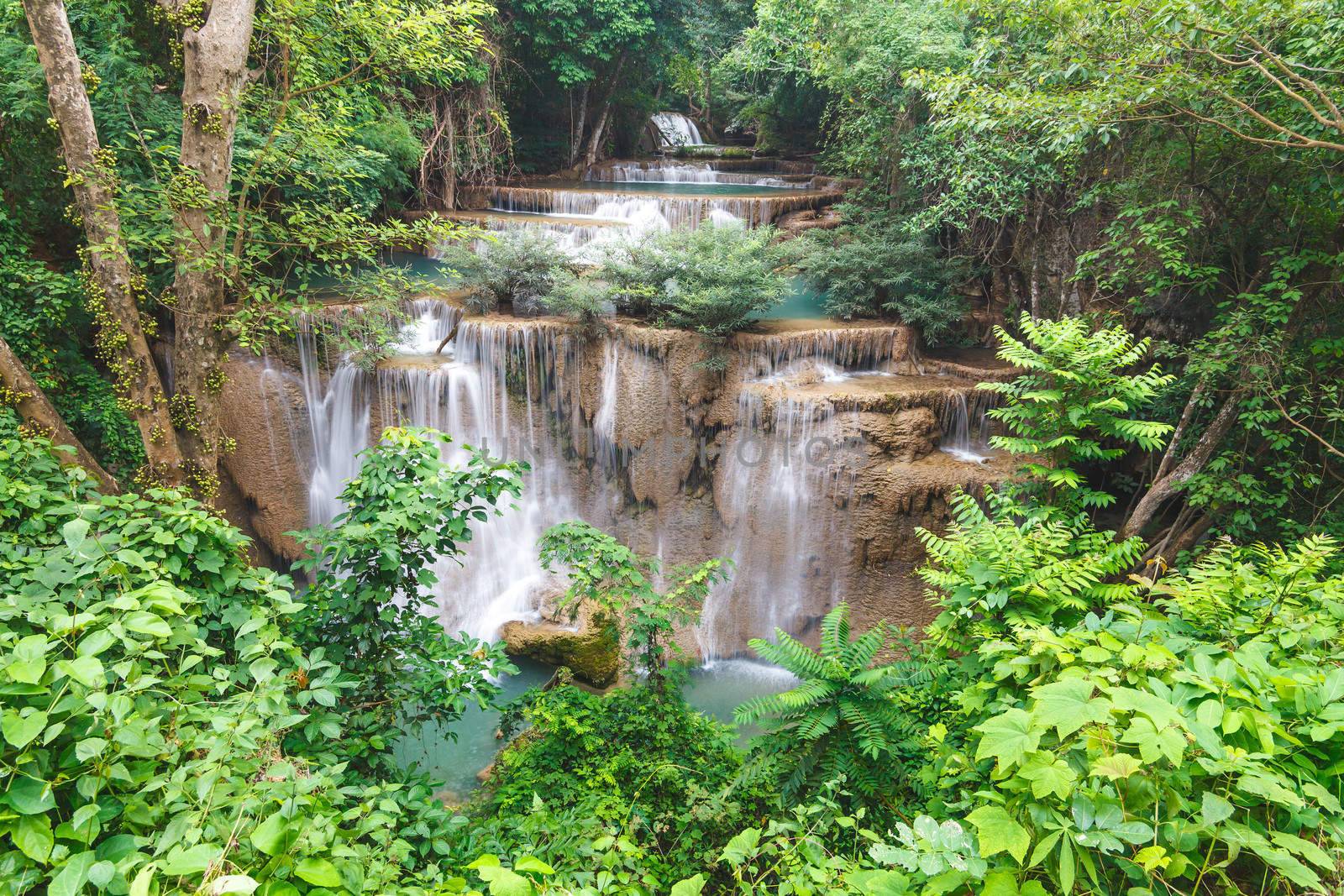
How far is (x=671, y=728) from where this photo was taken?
16.8ft

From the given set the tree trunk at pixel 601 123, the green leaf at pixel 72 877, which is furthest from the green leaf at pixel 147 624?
the tree trunk at pixel 601 123

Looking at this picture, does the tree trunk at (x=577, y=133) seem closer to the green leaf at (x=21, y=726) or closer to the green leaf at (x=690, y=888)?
the green leaf at (x=21, y=726)

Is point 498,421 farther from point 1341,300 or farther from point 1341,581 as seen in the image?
point 1341,300

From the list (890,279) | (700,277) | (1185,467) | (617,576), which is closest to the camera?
(617,576)

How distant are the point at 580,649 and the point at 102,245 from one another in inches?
246

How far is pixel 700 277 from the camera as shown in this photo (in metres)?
8.98

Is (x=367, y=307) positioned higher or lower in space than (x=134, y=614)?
higher

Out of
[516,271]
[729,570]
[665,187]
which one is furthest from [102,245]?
[665,187]

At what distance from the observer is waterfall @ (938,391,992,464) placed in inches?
344

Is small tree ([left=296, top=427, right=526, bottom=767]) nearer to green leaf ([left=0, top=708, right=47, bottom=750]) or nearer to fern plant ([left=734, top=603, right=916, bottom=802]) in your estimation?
fern plant ([left=734, top=603, right=916, bottom=802])

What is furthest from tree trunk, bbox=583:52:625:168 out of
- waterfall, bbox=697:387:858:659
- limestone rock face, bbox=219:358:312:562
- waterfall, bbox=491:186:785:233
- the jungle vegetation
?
waterfall, bbox=697:387:858:659

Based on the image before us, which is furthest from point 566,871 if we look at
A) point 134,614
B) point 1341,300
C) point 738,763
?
point 1341,300

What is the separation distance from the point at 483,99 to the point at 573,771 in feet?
48.3

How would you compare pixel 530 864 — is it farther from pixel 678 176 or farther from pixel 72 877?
pixel 678 176
